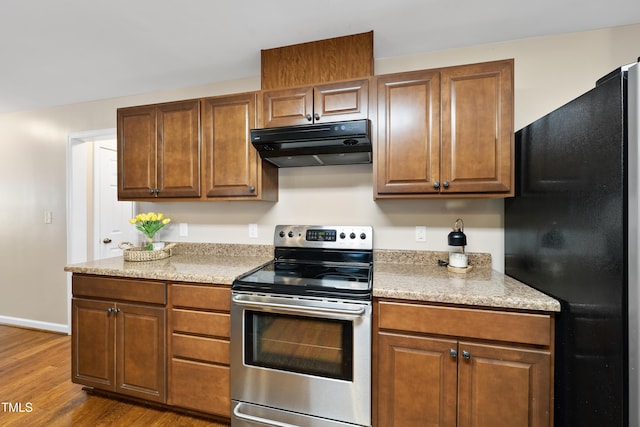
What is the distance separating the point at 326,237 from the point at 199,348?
1.04 metres

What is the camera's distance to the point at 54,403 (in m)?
1.92

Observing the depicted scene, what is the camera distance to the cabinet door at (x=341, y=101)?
A: 5.83 ft

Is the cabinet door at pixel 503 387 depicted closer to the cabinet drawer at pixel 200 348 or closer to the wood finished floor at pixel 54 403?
the cabinet drawer at pixel 200 348

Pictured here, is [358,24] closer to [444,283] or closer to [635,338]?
[444,283]

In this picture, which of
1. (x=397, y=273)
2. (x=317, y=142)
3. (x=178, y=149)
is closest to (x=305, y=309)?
(x=397, y=273)

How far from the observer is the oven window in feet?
4.80

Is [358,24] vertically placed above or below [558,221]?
above

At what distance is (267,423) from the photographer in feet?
5.13

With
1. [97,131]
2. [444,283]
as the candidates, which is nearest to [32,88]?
[97,131]

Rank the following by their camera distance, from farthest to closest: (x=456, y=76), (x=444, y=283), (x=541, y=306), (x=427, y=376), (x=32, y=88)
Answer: (x=32, y=88), (x=456, y=76), (x=444, y=283), (x=427, y=376), (x=541, y=306)

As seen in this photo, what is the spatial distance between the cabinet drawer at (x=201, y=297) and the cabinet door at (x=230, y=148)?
67cm

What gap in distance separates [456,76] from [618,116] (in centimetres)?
86

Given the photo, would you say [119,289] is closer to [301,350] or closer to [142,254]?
[142,254]

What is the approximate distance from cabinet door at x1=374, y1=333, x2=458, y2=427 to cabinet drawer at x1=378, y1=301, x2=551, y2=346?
0.06 m
